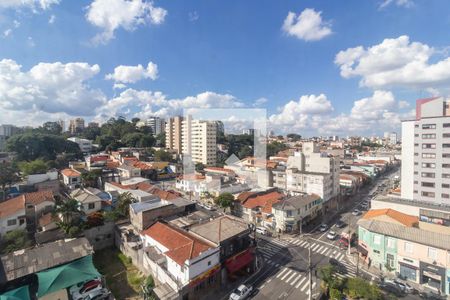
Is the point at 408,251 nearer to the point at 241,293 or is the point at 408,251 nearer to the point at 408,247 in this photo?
the point at 408,247

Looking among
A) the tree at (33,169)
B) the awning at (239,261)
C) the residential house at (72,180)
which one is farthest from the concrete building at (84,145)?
the awning at (239,261)

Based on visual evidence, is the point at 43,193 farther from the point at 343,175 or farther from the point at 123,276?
the point at 343,175

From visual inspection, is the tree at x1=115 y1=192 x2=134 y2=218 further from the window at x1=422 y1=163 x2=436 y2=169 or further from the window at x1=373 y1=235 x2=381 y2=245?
the window at x1=422 y1=163 x2=436 y2=169

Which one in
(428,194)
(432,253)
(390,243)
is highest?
(428,194)

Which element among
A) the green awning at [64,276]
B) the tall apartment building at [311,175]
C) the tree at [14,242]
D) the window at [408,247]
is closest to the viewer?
the green awning at [64,276]

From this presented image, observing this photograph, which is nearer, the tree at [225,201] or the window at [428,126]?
the tree at [225,201]

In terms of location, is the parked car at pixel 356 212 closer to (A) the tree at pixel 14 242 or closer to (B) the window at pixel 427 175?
(B) the window at pixel 427 175

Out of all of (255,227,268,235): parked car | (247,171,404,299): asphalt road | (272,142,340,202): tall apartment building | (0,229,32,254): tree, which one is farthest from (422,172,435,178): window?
(0,229,32,254): tree

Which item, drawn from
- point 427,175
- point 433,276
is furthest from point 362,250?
point 427,175
